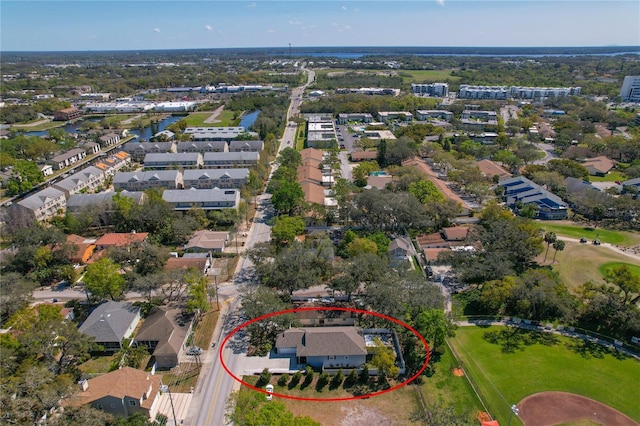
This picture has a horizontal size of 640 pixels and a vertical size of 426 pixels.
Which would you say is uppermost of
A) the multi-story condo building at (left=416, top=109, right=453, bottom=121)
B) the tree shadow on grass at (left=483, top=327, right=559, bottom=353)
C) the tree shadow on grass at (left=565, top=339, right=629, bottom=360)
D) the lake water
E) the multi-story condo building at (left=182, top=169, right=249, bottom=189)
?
the multi-story condo building at (left=416, top=109, right=453, bottom=121)

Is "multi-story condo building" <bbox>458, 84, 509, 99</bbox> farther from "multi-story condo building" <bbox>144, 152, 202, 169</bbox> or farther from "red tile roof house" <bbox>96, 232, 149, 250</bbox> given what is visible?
"red tile roof house" <bbox>96, 232, 149, 250</bbox>

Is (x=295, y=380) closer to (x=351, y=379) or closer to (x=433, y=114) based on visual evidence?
(x=351, y=379)

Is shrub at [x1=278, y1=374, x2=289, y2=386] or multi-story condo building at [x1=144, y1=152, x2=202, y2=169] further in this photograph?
multi-story condo building at [x1=144, y1=152, x2=202, y2=169]

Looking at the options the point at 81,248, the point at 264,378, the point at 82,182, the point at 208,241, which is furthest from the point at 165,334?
the point at 82,182

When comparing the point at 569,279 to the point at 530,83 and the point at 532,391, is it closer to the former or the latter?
the point at 532,391

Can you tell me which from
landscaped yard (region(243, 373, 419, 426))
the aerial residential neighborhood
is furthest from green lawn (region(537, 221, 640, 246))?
landscaped yard (region(243, 373, 419, 426))

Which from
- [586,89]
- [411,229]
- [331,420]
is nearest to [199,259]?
[331,420]
